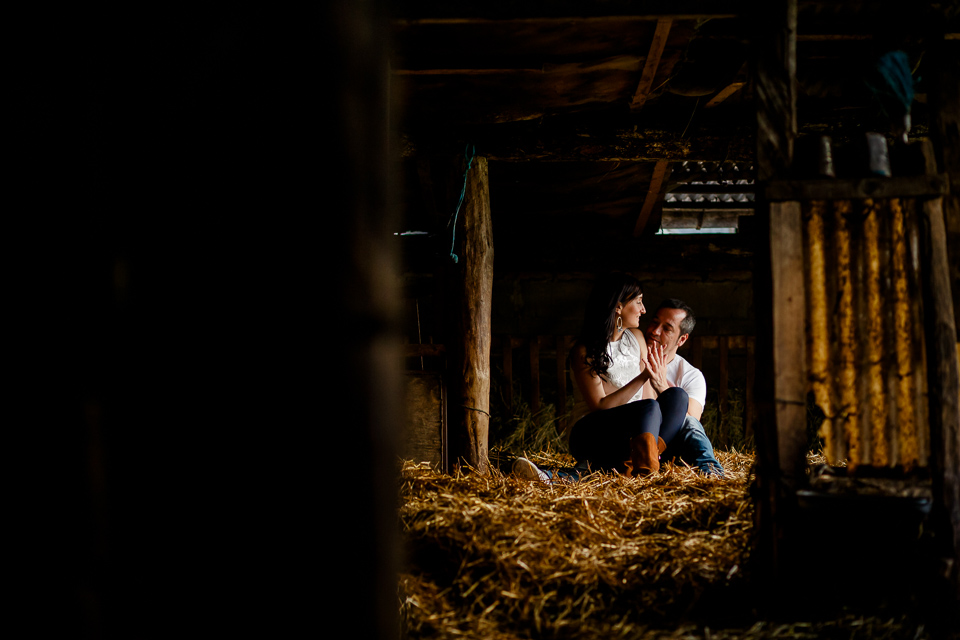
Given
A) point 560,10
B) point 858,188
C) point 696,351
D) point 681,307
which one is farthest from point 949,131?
point 696,351

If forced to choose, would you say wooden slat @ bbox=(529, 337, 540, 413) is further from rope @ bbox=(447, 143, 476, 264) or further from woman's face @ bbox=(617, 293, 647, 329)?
rope @ bbox=(447, 143, 476, 264)

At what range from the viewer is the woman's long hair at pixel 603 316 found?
4145 millimetres

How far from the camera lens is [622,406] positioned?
3.94 metres

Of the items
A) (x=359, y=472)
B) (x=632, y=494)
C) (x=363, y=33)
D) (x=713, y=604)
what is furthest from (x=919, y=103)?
(x=359, y=472)

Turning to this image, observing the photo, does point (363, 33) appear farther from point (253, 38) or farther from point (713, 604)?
point (713, 604)

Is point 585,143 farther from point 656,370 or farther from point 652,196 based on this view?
point 652,196

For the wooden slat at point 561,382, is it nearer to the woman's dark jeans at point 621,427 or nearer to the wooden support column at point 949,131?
the woman's dark jeans at point 621,427

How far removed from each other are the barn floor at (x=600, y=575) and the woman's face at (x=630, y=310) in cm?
161

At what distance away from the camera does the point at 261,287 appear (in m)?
1.29

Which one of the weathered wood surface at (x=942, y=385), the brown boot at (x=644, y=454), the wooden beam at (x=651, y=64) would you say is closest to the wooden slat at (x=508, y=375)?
the brown boot at (x=644, y=454)

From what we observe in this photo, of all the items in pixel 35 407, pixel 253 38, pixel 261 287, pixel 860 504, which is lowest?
pixel 860 504

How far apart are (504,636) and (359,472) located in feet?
3.22

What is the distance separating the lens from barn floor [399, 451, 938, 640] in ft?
6.28

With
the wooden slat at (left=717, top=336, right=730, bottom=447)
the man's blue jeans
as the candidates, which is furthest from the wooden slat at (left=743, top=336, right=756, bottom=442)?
the man's blue jeans
